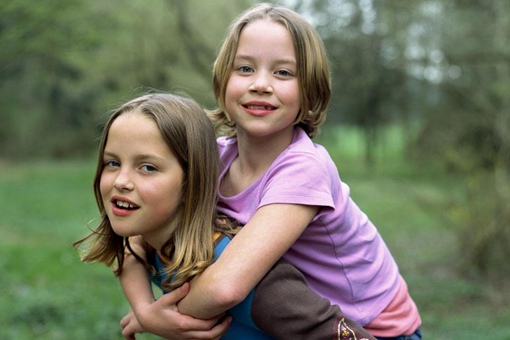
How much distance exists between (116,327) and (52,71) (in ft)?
64.7

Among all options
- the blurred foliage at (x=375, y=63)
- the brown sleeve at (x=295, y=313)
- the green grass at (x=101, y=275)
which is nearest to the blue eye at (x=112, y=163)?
the blurred foliage at (x=375, y=63)

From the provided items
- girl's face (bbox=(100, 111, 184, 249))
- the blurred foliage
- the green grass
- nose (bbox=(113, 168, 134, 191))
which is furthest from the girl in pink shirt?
the green grass

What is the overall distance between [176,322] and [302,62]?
2.90ft

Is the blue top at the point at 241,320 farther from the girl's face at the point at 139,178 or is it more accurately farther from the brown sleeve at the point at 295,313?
the girl's face at the point at 139,178

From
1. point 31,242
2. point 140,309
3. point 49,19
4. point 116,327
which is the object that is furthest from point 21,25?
point 140,309

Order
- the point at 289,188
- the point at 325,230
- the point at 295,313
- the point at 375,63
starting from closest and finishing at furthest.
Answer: the point at 295,313, the point at 289,188, the point at 325,230, the point at 375,63

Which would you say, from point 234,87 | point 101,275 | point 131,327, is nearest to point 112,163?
point 234,87

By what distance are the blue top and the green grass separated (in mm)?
980

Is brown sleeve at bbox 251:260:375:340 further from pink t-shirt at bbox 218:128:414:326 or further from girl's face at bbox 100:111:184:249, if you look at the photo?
girl's face at bbox 100:111:184:249

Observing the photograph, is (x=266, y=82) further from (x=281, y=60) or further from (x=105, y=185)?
(x=105, y=185)

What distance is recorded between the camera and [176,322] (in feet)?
6.70

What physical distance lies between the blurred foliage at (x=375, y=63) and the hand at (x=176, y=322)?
0.82 metres

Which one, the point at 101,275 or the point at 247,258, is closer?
the point at 247,258

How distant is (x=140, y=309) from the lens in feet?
7.23
